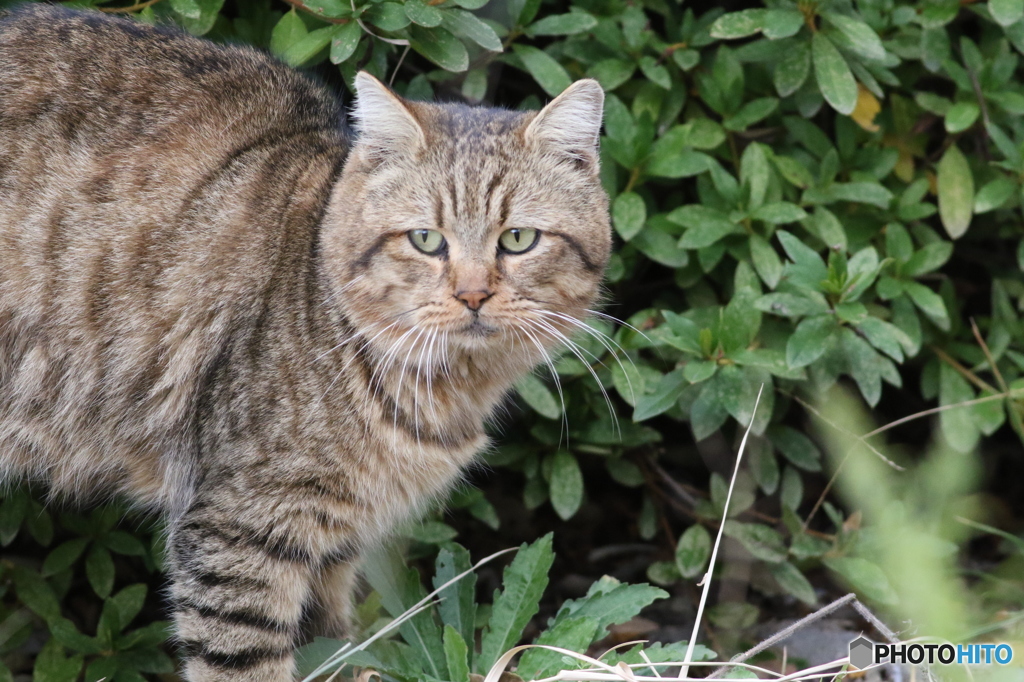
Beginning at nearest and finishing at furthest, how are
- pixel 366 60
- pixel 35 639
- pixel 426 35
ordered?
1. pixel 426 35
2. pixel 366 60
3. pixel 35 639

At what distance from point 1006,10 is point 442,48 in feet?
5.52

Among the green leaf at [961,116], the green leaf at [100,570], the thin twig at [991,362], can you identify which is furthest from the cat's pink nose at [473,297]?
the thin twig at [991,362]

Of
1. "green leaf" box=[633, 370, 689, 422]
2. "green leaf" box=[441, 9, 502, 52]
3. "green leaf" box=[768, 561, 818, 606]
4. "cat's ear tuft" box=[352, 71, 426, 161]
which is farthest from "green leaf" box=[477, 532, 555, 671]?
"green leaf" box=[441, 9, 502, 52]

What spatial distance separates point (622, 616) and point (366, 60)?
1.83 m

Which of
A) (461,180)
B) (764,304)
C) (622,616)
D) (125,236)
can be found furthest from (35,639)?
(764,304)

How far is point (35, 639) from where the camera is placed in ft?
10.9

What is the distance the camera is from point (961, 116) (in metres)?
3.12

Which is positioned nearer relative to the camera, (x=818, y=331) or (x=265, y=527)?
(x=265, y=527)

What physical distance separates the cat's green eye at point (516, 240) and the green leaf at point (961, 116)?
161 centimetres

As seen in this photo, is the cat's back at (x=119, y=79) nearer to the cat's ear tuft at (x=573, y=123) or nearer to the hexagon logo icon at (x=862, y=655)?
the cat's ear tuft at (x=573, y=123)

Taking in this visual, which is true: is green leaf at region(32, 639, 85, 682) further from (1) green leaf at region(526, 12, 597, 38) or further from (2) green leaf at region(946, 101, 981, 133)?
(2) green leaf at region(946, 101, 981, 133)

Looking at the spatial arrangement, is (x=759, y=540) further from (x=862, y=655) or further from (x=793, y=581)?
(x=862, y=655)

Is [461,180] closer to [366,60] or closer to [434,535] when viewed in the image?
[366,60]

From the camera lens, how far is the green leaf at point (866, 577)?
299 cm
